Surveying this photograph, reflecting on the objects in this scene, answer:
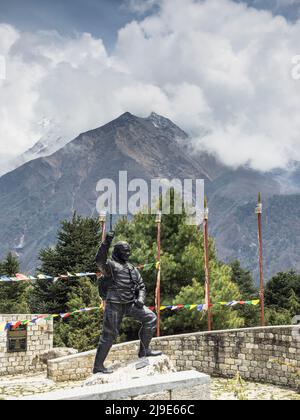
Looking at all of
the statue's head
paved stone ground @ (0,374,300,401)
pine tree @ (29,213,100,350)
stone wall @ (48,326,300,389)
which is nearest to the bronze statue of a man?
the statue's head

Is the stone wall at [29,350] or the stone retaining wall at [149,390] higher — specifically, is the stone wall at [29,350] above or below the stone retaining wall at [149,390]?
below

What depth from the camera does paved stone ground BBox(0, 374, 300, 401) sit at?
10820 millimetres

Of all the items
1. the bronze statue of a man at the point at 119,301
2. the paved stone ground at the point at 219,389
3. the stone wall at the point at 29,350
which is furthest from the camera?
the stone wall at the point at 29,350

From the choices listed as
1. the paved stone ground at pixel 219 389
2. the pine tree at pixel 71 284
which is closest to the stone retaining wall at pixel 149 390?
the paved stone ground at pixel 219 389

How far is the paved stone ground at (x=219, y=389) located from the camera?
10820mm

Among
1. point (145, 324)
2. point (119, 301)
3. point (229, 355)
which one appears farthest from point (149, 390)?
point (229, 355)

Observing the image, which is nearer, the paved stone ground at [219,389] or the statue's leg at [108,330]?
the statue's leg at [108,330]

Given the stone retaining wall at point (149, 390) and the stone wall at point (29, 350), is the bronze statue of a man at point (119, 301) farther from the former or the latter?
the stone wall at point (29, 350)

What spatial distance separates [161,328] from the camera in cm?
2186

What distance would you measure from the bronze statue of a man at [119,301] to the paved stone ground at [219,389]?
2.01m
